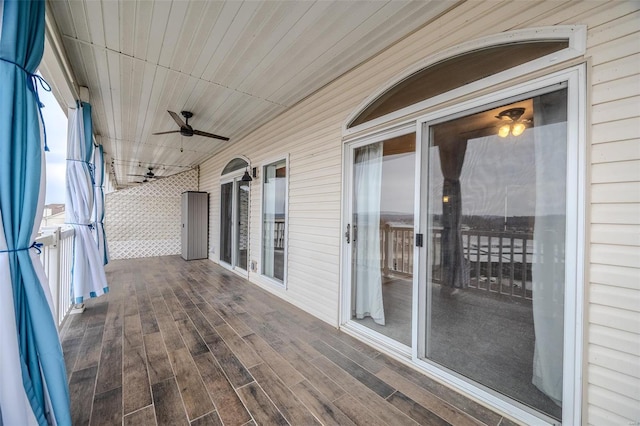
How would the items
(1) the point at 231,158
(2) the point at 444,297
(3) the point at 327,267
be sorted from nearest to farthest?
(2) the point at 444,297 → (3) the point at 327,267 → (1) the point at 231,158

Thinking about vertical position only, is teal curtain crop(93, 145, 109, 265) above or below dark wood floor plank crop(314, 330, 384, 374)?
above

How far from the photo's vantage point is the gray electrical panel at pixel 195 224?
7.05 m

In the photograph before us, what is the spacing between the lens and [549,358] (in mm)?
1584

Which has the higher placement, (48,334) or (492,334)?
(48,334)

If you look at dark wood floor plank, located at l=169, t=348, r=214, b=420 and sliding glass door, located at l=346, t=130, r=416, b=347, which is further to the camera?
Result: sliding glass door, located at l=346, t=130, r=416, b=347

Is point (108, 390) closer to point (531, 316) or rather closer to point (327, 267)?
point (327, 267)

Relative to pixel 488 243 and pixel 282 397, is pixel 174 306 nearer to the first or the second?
pixel 282 397

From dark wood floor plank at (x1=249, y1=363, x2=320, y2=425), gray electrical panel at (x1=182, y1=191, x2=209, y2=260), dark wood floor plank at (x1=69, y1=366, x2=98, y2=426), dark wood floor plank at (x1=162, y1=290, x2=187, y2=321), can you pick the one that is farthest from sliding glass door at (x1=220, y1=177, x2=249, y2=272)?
dark wood floor plank at (x1=249, y1=363, x2=320, y2=425)

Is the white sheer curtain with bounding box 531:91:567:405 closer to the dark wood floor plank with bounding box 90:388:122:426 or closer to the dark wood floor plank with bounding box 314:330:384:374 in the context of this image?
the dark wood floor plank with bounding box 314:330:384:374

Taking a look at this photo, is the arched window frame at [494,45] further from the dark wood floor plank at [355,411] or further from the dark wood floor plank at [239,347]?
the dark wood floor plank at [239,347]

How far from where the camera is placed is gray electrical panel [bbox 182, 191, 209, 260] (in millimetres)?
7051

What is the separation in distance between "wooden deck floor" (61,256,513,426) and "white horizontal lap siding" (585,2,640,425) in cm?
64

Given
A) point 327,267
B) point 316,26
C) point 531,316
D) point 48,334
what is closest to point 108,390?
point 48,334

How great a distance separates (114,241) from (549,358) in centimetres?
903
